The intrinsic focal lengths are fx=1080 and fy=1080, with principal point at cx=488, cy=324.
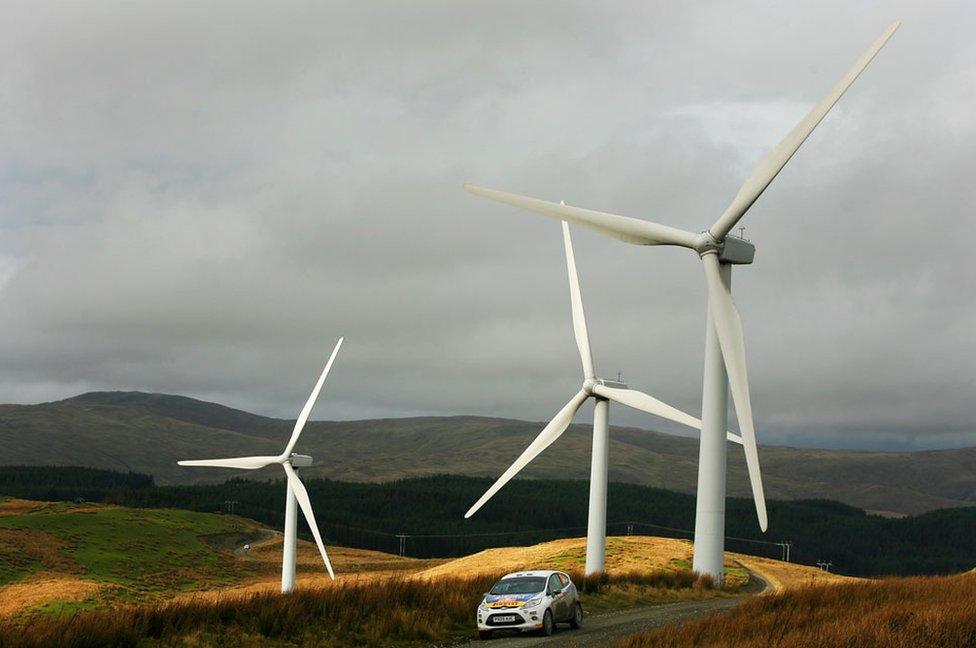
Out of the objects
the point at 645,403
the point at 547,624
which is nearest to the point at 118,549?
the point at 645,403

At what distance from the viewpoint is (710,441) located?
47438 millimetres

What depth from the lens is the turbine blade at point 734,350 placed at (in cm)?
3606

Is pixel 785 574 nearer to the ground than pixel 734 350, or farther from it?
nearer to the ground

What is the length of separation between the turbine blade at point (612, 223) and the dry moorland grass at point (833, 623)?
16.1 meters

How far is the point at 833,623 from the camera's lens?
30594 mm

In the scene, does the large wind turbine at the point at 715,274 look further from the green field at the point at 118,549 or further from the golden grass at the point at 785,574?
A: the green field at the point at 118,549

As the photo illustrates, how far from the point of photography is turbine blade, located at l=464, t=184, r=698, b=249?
47844 millimetres

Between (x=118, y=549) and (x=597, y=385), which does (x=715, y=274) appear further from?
(x=118, y=549)

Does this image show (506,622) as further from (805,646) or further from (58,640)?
(58,640)

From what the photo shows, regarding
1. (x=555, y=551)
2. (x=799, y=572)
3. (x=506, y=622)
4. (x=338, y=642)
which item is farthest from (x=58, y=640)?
(x=799, y=572)

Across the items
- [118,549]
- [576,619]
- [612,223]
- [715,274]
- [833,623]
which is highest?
[612,223]

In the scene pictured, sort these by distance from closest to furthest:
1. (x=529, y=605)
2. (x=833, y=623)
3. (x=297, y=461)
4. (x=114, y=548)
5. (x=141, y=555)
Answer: (x=833, y=623) → (x=529, y=605) → (x=297, y=461) → (x=114, y=548) → (x=141, y=555)

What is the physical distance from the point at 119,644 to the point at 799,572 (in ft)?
205

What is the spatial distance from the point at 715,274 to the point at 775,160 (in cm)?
531
